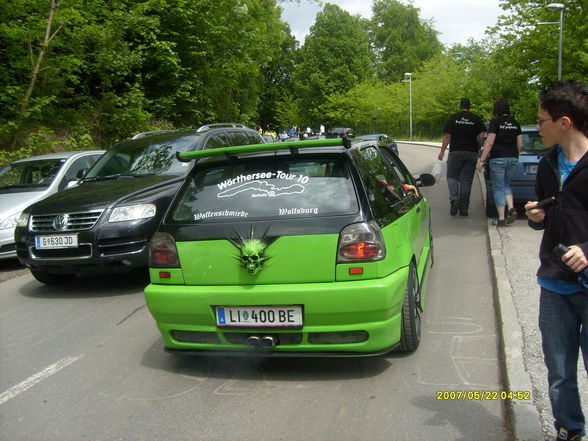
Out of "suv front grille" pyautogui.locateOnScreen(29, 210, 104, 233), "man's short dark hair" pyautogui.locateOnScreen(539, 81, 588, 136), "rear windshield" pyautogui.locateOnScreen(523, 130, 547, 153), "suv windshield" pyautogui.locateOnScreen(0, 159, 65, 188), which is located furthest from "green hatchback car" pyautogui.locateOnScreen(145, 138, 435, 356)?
"rear windshield" pyautogui.locateOnScreen(523, 130, 547, 153)

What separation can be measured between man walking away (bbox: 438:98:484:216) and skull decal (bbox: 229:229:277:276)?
6747 mm

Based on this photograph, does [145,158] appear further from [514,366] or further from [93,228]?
[514,366]

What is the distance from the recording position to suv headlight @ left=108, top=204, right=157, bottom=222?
6547mm

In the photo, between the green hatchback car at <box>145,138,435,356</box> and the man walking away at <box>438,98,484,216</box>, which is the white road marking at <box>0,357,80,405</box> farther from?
the man walking away at <box>438,98,484,216</box>

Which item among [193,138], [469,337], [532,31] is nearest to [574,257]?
[469,337]

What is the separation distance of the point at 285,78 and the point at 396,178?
69990mm

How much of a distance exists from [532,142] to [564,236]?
8228mm

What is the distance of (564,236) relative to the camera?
2.62 m

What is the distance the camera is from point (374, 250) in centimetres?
379

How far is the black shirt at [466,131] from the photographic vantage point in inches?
391

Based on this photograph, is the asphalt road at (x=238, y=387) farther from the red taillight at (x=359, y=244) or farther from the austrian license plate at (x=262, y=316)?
the red taillight at (x=359, y=244)

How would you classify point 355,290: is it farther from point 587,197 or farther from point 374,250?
point 587,197

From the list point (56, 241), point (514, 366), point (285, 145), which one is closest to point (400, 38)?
point (56, 241)

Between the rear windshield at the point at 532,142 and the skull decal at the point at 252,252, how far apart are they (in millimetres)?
7455
